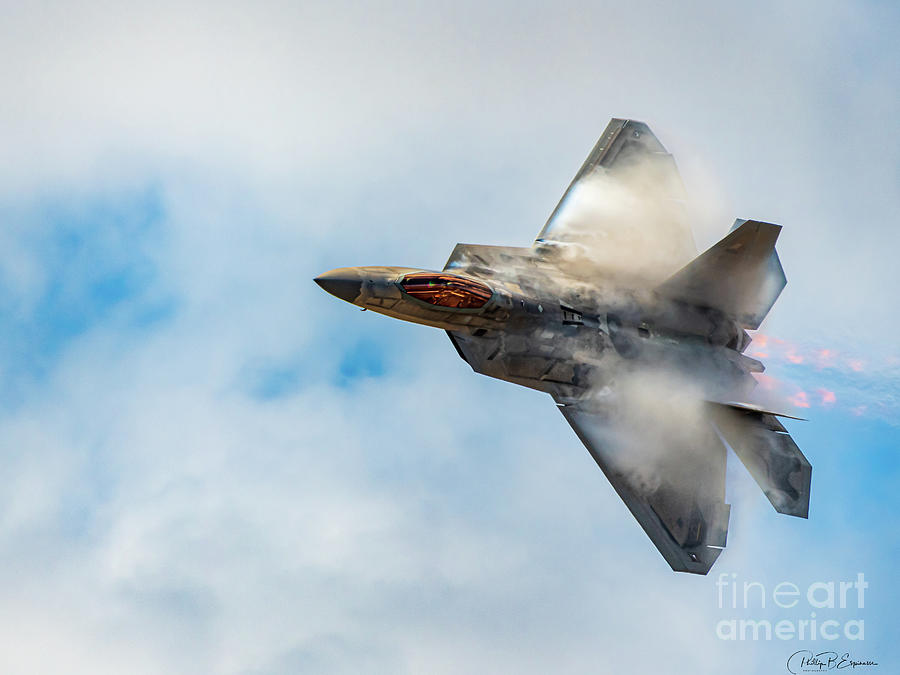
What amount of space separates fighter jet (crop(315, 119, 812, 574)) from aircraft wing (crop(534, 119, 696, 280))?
2.2 inches

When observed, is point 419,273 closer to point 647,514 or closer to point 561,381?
point 561,381

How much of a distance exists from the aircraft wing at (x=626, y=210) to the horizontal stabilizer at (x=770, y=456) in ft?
13.6

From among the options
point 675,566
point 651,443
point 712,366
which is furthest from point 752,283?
point 675,566

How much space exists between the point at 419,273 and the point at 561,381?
4.55 m

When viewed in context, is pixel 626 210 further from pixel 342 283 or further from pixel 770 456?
pixel 342 283

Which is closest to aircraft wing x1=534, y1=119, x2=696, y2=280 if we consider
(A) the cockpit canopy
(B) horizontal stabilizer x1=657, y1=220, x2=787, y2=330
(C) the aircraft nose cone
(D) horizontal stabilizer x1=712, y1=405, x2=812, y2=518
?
(B) horizontal stabilizer x1=657, y1=220, x2=787, y2=330

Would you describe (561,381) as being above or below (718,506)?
above

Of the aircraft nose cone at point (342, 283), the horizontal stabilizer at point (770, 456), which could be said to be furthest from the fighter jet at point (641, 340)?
the aircraft nose cone at point (342, 283)

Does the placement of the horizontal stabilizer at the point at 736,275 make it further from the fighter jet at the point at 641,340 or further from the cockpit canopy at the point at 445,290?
the cockpit canopy at the point at 445,290

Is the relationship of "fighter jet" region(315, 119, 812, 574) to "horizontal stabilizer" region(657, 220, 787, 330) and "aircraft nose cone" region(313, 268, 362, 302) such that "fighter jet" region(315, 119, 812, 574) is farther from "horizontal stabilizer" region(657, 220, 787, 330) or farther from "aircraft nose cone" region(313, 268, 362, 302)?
"aircraft nose cone" region(313, 268, 362, 302)

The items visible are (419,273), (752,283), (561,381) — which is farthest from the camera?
(752,283)

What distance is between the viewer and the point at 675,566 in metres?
28.6

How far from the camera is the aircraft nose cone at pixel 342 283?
86.5 feet

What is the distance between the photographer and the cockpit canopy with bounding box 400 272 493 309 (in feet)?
88.8
